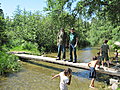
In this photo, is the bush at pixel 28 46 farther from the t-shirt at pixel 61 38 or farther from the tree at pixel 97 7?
the t-shirt at pixel 61 38

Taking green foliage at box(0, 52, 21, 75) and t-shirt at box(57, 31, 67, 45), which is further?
green foliage at box(0, 52, 21, 75)

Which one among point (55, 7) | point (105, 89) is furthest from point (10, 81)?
point (55, 7)

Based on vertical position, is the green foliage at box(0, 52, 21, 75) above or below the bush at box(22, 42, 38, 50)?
below

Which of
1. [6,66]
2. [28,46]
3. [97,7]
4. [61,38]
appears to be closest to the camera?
[61,38]

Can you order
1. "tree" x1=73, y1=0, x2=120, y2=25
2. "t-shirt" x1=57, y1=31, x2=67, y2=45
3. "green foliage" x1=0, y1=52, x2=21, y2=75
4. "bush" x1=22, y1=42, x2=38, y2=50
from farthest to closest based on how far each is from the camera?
"bush" x1=22, y1=42, x2=38, y2=50 → "tree" x1=73, y1=0, x2=120, y2=25 → "green foliage" x1=0, y1=52, x2=21, y2=75 → "t-shirt" x1=57, y1=31, x2=67, y2=45

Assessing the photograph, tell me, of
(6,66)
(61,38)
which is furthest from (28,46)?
(61,38)

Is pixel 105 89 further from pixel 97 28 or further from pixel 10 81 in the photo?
pixel 97 28

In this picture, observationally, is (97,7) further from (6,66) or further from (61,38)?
(6,66)

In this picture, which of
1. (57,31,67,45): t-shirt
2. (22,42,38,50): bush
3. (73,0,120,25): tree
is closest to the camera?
(57,31,67,45): t-shirt

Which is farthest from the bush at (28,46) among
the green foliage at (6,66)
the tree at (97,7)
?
the tree at (97,7)

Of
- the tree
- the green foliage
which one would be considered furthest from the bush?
the tree

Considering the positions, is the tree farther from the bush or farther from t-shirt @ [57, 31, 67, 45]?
the bush

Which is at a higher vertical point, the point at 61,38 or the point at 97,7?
the point at 97,7

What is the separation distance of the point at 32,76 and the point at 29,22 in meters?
14.7
